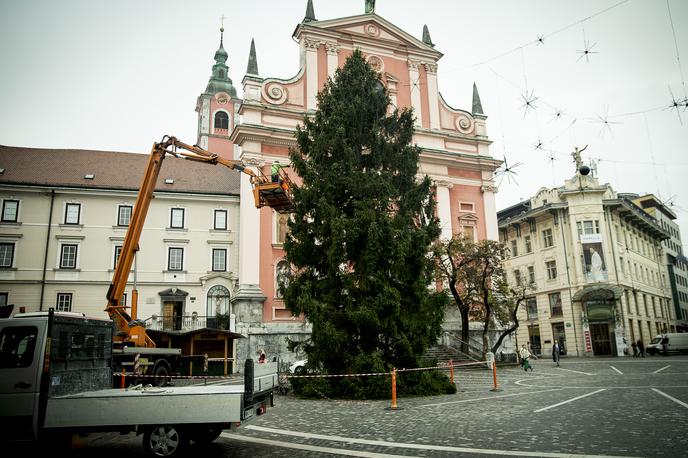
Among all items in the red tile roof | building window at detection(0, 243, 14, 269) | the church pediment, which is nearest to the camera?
building window at detection(0, 243, 14, 269)

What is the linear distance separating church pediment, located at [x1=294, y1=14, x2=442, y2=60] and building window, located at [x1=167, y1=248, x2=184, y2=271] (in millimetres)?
17137

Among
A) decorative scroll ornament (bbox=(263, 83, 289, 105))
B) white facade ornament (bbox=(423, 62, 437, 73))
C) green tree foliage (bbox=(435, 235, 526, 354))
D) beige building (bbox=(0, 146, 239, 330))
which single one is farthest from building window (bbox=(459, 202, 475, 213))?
Answer: beige building (bbox=(0, 146, 239, 330))

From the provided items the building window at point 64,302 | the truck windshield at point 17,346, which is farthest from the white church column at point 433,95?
the truck windshield at point 17,346

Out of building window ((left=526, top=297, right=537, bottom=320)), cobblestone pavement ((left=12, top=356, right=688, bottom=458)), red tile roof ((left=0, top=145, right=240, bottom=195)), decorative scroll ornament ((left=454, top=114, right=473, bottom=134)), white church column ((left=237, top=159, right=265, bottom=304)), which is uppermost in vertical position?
decorative scroll ornament ((left=454, top=114, right=473, bottom=134))

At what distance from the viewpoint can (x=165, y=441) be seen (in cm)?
756

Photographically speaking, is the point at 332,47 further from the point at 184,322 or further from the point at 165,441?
the point at 165,441

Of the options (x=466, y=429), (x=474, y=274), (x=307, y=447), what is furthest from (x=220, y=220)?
(x=307, y=447)

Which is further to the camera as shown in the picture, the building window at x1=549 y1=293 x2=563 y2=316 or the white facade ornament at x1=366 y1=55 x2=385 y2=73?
the building window at x1=549 y1=293 x2=563 y2=316

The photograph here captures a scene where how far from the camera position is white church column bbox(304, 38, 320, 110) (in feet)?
116

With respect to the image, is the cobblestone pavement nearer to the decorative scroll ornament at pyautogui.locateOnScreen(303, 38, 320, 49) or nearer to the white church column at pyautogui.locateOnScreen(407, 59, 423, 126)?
the white church column at pyautogui.locateOnScreen(407, 59, 423, 126)

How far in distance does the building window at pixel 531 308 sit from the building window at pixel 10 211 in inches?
1709

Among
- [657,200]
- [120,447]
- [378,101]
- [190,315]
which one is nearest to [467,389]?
[378,101]

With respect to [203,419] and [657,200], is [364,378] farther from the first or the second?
[657,200]

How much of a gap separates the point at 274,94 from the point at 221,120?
2552 centimetres
